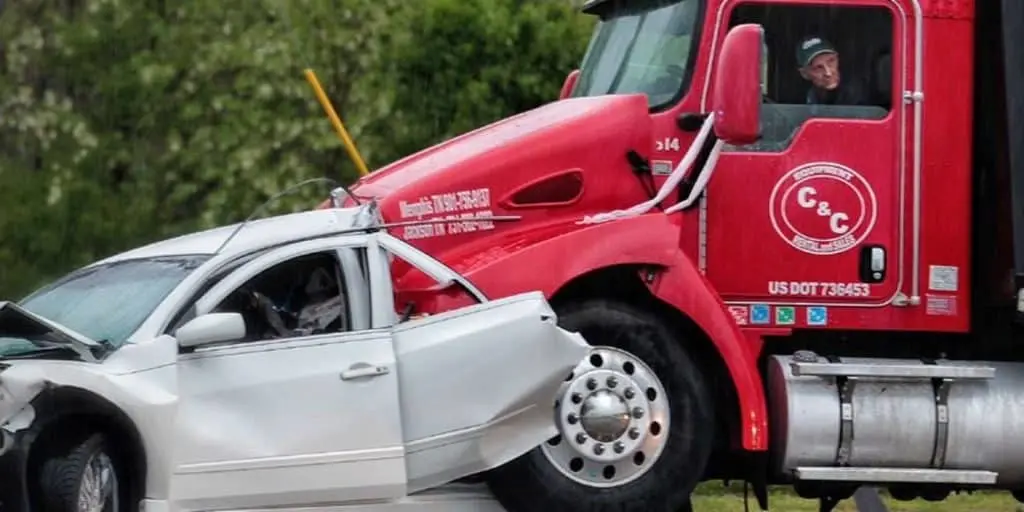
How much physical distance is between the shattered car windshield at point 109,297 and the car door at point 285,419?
288mm

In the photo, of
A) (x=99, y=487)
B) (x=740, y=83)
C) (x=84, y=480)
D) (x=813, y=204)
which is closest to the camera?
(x=84, y=480)

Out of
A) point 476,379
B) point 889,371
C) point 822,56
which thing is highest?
Result: point 822,56

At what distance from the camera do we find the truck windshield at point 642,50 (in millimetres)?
10156

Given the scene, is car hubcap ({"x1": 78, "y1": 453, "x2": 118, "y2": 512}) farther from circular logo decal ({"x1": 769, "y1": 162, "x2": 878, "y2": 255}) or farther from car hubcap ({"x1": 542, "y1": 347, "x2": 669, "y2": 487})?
circular logo decal ({"x1": 769, "y1": 162, "x2": 878, "y2": 255})

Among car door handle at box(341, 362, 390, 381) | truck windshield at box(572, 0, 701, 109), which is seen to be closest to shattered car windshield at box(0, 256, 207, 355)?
car door handle at box(341, 362, 390, 381)

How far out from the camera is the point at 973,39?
10070 millimetres

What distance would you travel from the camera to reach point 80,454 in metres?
7.87

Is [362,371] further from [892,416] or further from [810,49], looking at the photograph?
[810,49]

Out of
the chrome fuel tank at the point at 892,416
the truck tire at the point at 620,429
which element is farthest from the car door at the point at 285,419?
the chrome fuel tank at the point at 892,416

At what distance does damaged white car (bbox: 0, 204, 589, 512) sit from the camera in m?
7.86

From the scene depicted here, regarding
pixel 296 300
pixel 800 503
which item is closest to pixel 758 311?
pixel 296 300

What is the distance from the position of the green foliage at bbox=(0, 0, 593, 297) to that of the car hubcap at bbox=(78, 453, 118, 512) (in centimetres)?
969

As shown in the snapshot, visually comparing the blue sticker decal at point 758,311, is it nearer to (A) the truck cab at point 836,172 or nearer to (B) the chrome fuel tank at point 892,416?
(A) the truck cab at point 836,172

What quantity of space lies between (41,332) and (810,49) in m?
4.34
